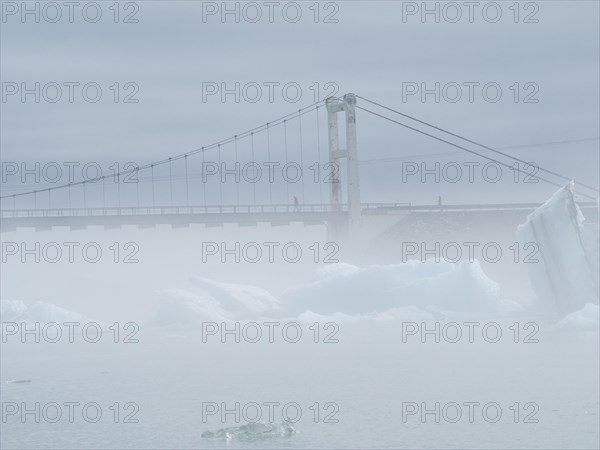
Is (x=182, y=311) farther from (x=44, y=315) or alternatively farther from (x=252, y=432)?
(x=252, y=432)

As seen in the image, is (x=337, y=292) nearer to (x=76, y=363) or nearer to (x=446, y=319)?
(x=446, y=319)

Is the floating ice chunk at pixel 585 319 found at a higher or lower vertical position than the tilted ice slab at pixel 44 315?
lower

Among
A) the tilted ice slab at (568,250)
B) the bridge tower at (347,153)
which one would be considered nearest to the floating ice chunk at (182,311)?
the tilted ice slab at (568,250)

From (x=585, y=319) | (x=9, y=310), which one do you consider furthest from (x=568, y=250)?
(x=9, y=310)

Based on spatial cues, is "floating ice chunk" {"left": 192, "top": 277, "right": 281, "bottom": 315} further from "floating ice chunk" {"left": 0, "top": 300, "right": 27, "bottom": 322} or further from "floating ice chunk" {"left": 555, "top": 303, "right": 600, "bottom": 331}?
"floating ice chunk" {"left": 555, "top": 303, "right": 600, "bottom": 331}

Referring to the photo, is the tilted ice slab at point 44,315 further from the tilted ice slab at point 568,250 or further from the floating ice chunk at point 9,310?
the tilted ice slab at point 568,250

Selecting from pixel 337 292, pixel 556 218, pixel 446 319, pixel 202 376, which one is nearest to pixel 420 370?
pixel 202 376
